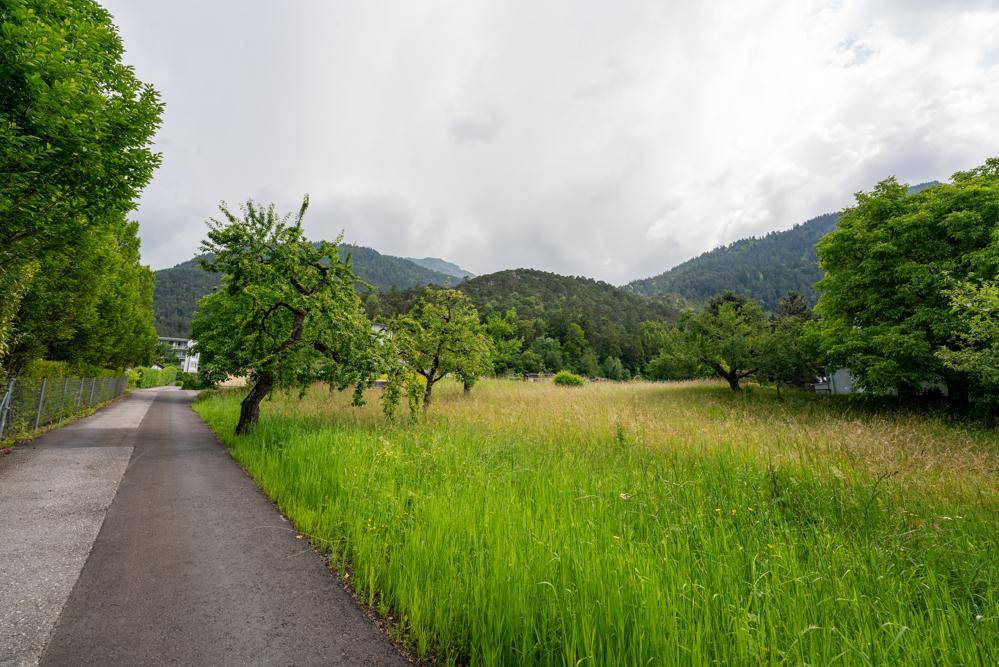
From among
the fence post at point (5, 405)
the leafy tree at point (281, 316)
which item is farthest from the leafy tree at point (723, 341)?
the fence post at point (5, 405)

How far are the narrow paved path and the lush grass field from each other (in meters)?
0.35

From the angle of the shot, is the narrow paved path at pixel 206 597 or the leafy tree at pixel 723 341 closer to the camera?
the narrow paved path at pixel 206 597

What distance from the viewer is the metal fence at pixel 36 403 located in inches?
401

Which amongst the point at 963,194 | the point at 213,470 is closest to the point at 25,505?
the point at 213,470

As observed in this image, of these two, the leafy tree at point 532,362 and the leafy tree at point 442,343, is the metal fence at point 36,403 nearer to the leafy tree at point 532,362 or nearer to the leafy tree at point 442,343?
the leafy tree at point 442,343

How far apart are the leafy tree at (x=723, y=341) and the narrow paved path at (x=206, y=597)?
2321cm

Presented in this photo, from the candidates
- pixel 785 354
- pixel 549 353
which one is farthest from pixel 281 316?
pixel 549 353

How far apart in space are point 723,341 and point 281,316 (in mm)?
22285

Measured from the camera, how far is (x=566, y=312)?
93.9m

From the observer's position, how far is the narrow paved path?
9.05 ft

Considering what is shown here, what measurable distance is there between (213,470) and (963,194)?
26484 mm

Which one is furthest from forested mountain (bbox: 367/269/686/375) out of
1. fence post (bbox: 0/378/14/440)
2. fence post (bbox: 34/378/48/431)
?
fence post (bbox: 0/378/14/440)

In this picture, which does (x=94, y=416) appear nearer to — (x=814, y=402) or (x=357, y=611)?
(x=357, y=611)

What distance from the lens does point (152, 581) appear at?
3693 millimetres
